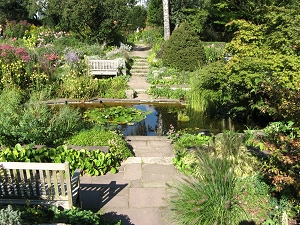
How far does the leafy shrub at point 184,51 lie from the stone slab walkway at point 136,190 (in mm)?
7540

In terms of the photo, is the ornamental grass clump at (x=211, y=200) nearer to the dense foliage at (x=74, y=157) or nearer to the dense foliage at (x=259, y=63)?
the dense foliage at (x=74, y=157)

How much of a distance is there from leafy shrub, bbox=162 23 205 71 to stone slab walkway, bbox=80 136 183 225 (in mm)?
7540

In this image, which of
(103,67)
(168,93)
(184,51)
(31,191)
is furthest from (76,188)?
(184,51)

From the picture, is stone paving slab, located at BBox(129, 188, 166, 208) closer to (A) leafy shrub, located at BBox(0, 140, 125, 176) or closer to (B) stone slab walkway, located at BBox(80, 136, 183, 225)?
(B) stone slab walkway, located at BBox(80, 136, 183, 225)

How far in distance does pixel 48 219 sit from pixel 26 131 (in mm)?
2724

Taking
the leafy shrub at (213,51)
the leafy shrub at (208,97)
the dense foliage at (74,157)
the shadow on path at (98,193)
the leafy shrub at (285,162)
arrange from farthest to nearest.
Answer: the leafy shrub at (213,51) < the leafy shrub at (208,97) < the dense foliage at (74,157) < the shadow on path at (98,193) < the leafy shrub at (285,162)

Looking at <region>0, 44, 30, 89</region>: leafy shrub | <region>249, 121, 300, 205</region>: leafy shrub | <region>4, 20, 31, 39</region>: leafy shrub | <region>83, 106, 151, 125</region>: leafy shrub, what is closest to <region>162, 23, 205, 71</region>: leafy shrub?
<region>83, 106, 151, 125</region>: leafy shrub

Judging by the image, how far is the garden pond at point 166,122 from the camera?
826cm

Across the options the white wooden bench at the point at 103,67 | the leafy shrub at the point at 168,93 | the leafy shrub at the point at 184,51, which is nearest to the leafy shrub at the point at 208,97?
the leafy shrub at the point at 168,93

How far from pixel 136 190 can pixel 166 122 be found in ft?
13.2

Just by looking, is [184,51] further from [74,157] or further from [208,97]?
[74,157]

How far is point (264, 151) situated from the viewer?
6.09 m

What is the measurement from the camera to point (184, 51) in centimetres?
1345

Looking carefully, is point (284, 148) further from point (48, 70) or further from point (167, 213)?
point (48, 70)
